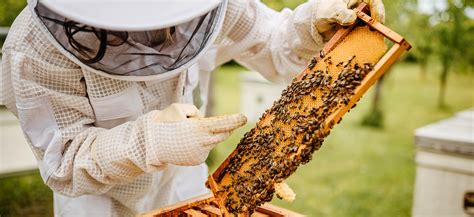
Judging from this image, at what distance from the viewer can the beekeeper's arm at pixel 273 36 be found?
2.24 m

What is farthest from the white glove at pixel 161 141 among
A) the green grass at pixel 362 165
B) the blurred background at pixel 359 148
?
the green grass at pixel 362 165

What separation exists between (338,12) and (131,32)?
823mm

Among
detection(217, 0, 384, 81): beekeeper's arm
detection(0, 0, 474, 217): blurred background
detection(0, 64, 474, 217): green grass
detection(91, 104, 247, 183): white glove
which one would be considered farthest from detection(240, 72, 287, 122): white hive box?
detection(91, 104, 247, 183): white glove

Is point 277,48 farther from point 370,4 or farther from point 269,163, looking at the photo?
point 269,163

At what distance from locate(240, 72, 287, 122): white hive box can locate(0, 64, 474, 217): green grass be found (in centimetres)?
55

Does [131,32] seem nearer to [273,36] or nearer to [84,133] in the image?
[84,133]

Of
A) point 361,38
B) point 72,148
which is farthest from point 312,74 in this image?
point 72,148

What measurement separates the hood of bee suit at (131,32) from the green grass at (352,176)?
4142 mm

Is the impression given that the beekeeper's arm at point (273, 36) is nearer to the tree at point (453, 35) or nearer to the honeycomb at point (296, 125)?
the honeycomb at point (296, 125)

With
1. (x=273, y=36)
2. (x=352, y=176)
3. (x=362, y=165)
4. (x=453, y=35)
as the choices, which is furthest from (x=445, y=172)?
(x=453, y=35)

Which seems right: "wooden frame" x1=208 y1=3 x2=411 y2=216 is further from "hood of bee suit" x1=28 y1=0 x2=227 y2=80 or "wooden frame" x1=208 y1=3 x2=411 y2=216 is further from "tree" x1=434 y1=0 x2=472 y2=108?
"tree" x1=434 y1=0 x2=472 y2=108

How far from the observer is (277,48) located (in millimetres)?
2586

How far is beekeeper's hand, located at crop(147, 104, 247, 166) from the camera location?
1.79m

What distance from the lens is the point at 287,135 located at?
1.89m
